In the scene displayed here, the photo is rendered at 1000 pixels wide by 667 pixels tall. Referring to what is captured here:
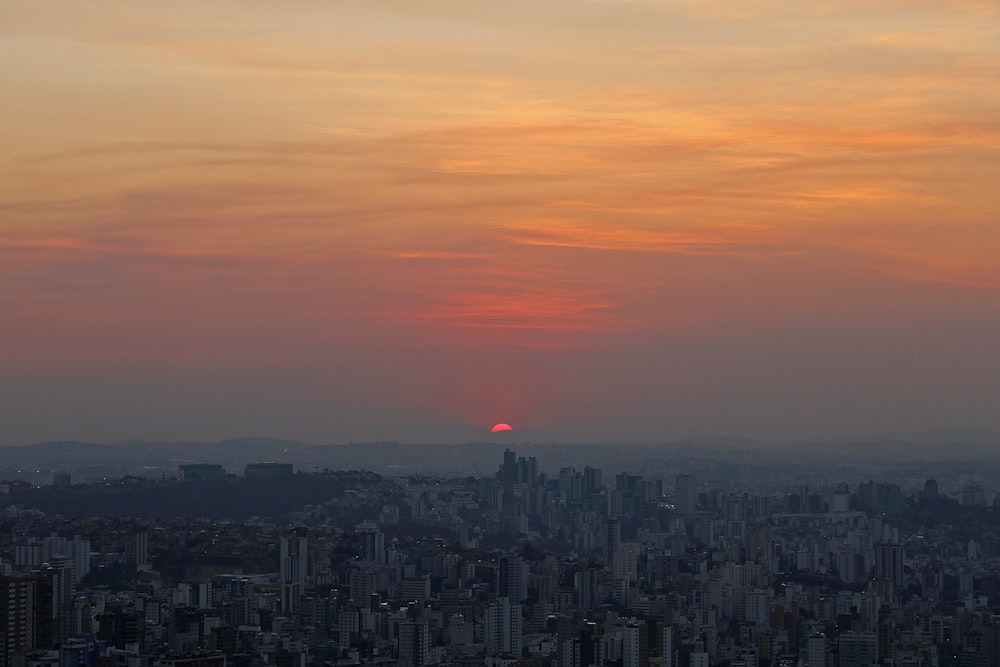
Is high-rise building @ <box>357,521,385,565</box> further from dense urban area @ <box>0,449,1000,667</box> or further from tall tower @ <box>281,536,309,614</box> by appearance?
tall tower @ <box>281,536,309,614</box>

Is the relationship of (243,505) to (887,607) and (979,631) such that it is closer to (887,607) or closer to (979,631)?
(887,607)

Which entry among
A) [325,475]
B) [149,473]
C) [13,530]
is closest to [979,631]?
[13,530]

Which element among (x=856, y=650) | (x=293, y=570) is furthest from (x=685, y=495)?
(x=856, y=650)

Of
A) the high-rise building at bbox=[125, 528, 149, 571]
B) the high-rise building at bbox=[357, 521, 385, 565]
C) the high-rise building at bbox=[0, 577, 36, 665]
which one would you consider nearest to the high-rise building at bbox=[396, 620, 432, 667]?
the high-rise building at bbox=[0, 577, 36, 665]

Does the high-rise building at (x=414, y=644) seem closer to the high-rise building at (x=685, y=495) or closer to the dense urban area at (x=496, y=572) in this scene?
the dense urban area at (x=496, y=572)

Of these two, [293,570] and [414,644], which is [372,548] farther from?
[414,644]

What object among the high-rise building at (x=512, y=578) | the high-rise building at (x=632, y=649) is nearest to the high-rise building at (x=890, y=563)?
the high-rise building at (x=512, y=578)
